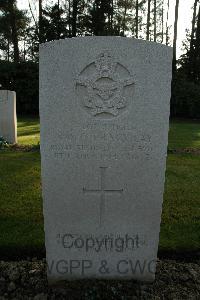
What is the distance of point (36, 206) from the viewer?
18.1ft

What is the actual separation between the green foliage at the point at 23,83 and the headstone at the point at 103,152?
17.1m

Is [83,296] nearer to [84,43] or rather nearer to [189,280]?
[189,280]

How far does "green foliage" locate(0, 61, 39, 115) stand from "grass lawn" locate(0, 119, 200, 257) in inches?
447

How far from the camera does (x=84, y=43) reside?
3125 millimetres

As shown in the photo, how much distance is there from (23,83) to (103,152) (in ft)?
58.4

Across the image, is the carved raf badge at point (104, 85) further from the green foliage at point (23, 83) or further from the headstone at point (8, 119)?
the green foliage at point (23, 83)

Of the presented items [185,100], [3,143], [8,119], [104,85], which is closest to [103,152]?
[104,85]

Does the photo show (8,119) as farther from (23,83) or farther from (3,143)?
(23,83)

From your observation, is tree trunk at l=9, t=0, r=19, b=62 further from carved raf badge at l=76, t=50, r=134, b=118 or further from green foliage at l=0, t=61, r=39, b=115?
carved raf badge at l=76, t=50, r=134, b=118

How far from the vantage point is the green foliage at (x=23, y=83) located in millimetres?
20031

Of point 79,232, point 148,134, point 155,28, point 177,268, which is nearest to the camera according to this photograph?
point 148,134

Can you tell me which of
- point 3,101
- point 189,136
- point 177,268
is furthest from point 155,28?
point 177,268

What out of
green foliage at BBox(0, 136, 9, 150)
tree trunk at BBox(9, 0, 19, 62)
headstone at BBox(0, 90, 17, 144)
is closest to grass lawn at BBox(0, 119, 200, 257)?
green foliage at BBox(0, 136, 9, 150)

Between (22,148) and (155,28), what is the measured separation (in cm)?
2513
